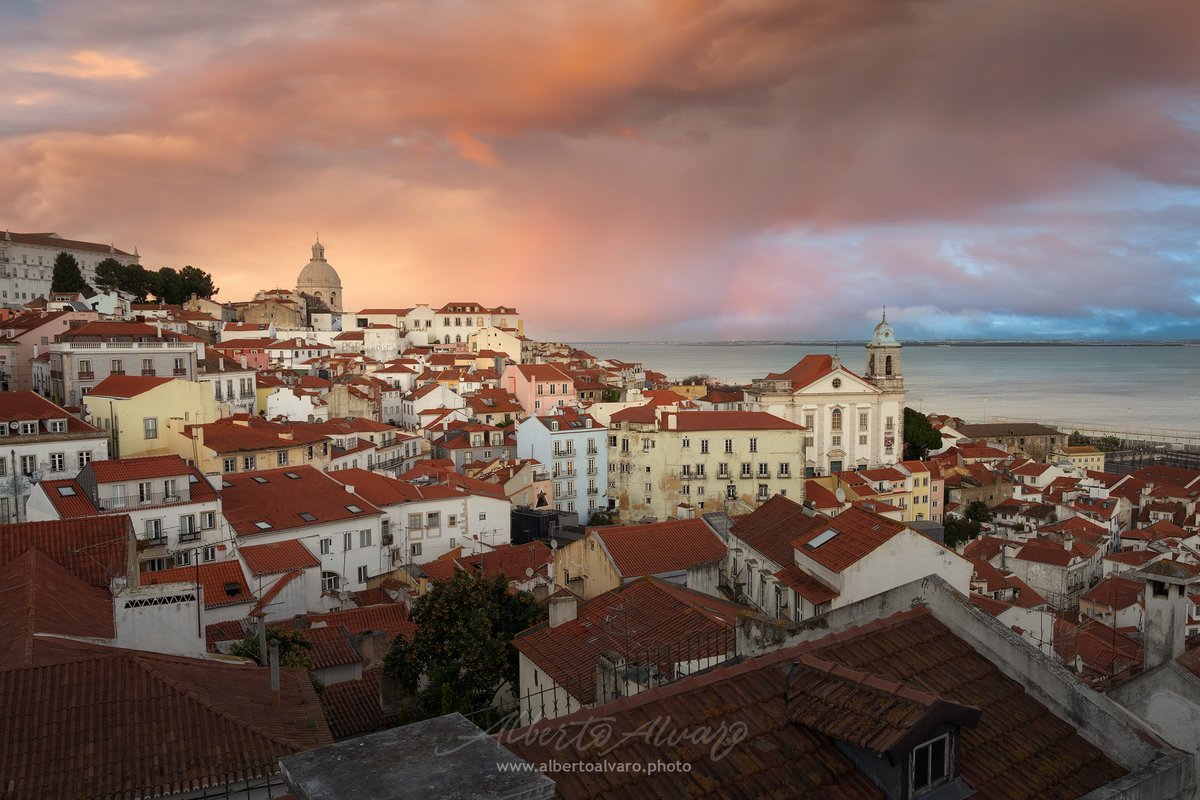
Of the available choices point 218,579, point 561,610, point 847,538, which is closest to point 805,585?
point 847,538

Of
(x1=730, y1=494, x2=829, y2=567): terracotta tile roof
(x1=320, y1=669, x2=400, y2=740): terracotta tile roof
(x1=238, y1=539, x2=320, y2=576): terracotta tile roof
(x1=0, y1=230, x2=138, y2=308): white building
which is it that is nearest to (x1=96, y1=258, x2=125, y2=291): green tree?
(x1=0, y1=230, x2=138, y2=308): white building

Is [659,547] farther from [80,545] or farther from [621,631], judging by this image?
[80,545]

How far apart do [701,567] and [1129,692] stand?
12002 mm

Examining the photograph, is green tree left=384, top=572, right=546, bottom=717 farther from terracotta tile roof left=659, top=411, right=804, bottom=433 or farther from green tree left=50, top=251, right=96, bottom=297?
green tree left=50, top=251, right=96, bottom=297

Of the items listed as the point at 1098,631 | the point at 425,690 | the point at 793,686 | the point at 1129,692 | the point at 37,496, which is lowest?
the point at 1098,631

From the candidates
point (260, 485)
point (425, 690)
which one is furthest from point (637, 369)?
point (425, 690)

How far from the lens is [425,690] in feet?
45.0

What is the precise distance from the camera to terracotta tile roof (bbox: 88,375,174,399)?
33594mm

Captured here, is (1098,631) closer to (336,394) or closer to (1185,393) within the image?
(336,394)

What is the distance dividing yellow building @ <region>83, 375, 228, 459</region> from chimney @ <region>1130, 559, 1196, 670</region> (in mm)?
33951

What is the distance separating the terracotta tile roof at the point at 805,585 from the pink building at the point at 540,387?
5186cm

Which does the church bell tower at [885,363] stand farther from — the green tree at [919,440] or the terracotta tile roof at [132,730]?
Answer: the terracotta tile roof at [132,730]

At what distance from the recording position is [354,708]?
13867mm

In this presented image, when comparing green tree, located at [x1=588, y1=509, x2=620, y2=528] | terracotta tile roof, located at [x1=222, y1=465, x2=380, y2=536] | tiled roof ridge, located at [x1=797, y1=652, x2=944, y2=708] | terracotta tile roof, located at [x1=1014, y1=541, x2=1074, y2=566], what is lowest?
green tree, located at [x1=588, y1=509, x2=620, y2=528]
